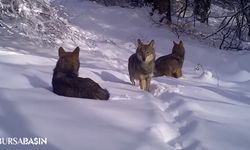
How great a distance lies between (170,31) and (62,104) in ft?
38.9

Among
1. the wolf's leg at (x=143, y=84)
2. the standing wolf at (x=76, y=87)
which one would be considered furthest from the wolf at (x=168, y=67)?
the standing wolf at (x=76, y=87)

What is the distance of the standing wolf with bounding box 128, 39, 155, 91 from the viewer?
8.57m

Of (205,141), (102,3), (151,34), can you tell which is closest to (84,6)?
(102,3)

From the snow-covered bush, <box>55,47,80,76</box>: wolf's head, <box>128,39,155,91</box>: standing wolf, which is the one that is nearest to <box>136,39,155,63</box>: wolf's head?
<box>128,39,155,91</box>: standing wolf

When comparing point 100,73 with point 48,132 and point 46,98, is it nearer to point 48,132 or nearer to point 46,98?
point 46,98

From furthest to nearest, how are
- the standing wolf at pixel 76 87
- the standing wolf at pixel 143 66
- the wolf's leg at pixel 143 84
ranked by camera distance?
the standing wolf at pixel 143 66 < the wolf's leg at pixel 143 84 < the standing wolf at pixel 76 87

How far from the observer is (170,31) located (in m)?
16.9

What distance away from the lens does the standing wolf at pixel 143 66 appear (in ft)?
28.1

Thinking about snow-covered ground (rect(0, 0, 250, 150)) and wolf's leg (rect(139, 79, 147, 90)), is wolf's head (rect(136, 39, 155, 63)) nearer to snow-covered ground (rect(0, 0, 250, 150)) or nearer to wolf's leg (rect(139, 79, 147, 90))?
wolf's leg (rect(139, 79, 147, 90))

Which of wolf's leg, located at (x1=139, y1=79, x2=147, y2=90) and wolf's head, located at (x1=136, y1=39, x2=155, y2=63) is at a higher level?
wolf's head, located at (x1=136, y1=39, x2=155, y2=63)

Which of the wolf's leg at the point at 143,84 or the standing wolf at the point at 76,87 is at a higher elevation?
the standing wolf at the point at 76,87

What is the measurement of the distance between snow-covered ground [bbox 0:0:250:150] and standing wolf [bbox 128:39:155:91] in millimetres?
342

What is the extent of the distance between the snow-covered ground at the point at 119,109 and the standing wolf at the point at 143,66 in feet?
1.12

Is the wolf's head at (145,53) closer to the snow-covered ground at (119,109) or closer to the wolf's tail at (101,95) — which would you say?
the snow-covered ground at (119,109)
